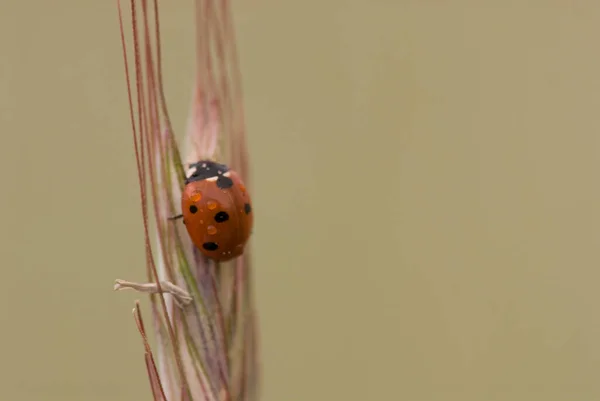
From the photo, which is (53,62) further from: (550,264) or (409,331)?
(550,264)

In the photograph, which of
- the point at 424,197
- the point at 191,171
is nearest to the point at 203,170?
the point at 191,171

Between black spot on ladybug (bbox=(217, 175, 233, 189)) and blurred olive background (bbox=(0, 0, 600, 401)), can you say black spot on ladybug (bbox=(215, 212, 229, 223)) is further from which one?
blurred olive background (bbox=(0, 0, 600, 401))

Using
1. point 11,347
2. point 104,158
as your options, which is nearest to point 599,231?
point 104,158

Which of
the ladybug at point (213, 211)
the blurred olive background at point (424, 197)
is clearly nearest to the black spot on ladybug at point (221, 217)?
the ladybug at point (213, 211)

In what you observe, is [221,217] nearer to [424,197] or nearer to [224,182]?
[224,182]

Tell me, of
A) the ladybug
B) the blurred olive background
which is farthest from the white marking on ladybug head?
the blurred olive background
